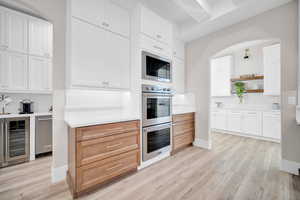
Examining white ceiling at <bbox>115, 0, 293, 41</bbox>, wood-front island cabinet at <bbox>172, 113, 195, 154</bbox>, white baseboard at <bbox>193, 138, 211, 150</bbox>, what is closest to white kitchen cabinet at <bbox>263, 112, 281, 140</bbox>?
white baseboard at <bbox>193, 138, 211, 150</bbox>

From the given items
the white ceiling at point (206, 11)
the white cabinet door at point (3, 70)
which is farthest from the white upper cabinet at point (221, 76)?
the white cabinet door at point (3, 70)

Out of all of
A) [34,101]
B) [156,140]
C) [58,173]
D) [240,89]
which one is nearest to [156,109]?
[156,140]

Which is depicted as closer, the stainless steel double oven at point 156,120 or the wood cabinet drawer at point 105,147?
the wood cabinet drawer at point 105,147

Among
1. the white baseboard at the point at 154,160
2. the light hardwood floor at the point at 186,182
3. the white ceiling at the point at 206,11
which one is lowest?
the light hardwood floor at the point at 186,182

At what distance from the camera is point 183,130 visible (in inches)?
122

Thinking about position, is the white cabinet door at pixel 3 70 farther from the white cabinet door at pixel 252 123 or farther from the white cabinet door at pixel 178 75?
the white cabinet door at pixel 252 123

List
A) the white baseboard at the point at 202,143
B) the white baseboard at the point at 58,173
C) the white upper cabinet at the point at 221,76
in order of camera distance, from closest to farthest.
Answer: the white baseboard at the point at 58,173 → the white baseboard at the point at 202,143 → the white upper cabinet at the point at 221,76

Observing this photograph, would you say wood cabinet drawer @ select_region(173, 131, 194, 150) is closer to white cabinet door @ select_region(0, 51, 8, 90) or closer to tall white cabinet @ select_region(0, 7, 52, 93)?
tall white cabinet @ select_region(0, 7, 52, 93)

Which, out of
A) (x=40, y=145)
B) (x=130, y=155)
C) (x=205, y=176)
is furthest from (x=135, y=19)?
(x=40, y=145)

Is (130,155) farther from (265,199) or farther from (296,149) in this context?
(296,149)

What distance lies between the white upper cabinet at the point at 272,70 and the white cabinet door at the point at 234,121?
1.00m

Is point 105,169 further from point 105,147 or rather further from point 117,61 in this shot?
point 117,61

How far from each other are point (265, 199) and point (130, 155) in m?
1.70

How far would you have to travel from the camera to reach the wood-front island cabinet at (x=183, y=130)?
114 inches
